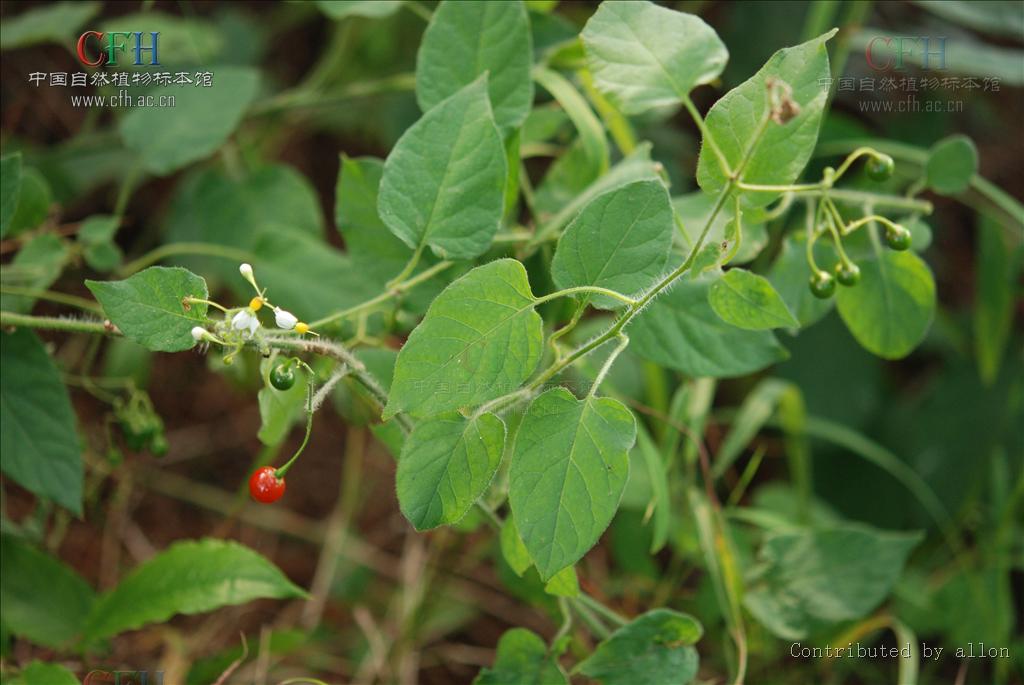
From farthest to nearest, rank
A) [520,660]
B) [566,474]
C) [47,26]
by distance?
[47,26] → [520,660] → [566,474]

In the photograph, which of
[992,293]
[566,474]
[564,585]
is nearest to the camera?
[566,474]

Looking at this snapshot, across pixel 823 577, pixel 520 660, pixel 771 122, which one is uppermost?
pixel 771 122

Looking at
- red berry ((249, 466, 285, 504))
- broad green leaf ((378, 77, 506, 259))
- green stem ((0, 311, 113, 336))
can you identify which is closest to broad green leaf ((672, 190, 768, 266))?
broad green leaf ((378, 77, 506, 259))

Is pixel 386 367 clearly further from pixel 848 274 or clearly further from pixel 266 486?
pixel 848 274

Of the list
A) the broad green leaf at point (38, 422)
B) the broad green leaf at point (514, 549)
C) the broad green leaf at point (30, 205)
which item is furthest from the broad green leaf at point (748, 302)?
the broad green leaf at point (30, 205)

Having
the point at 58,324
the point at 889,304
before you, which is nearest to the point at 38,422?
the point at 58,324

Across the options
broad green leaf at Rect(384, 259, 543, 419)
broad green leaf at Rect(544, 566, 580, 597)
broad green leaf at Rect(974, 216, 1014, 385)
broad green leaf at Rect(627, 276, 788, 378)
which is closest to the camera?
broad green leaf at Rect(384, 259, 543, 419)

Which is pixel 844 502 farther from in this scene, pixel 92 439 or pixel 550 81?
pixel 92 439

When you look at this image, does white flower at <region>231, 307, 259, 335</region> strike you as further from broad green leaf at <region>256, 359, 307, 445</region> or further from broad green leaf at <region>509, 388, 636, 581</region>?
broad green leaf at <region>509, 388, 636, 581</region>
